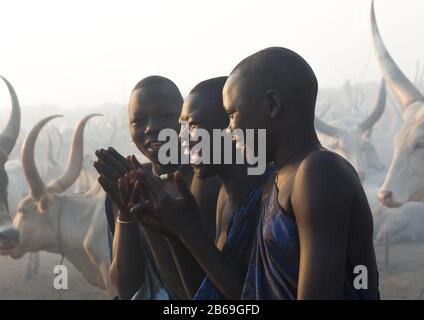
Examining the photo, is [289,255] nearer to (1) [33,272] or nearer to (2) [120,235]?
(2) [120,235]

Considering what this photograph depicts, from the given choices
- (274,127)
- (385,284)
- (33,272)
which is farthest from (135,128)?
(33,272)

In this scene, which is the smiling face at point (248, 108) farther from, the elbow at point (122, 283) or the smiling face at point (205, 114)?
the elbow at point (122, 283)

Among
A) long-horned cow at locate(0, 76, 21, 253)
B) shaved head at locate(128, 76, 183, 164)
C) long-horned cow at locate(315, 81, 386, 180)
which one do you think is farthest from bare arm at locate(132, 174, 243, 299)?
long-horned cow at locate(315, 81, 386, 180)

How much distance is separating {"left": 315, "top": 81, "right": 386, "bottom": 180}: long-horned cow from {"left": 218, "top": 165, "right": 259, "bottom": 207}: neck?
5882 mm

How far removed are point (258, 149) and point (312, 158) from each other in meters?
0.16

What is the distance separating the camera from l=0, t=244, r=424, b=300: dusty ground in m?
6.59

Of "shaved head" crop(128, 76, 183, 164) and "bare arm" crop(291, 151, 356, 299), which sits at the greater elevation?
"shaved head" crop(128, 76, 183, 164)

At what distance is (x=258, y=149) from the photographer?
51.9 inches

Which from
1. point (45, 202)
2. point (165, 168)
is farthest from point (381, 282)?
point (165, 168)

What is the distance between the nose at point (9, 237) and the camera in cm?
454

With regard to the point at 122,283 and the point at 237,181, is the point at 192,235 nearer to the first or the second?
the point at 237,181

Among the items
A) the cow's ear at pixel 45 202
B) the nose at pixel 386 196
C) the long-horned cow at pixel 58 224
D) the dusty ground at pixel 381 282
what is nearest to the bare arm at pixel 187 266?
the nose at pixel 386 196

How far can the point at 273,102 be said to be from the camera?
127 cm

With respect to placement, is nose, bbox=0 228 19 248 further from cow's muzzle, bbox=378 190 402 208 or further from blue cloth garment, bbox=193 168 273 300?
blue cloth garment, bbox=193 168 273 300
